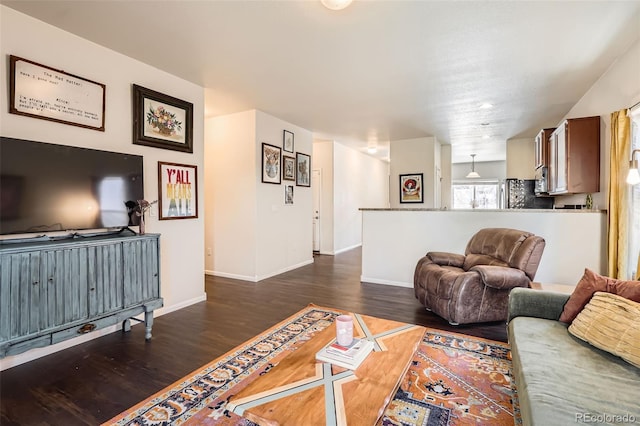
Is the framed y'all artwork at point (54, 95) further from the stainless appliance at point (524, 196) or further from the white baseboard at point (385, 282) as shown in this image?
the stainless appliance at point (524, 196)

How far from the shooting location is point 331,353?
67.1 inches

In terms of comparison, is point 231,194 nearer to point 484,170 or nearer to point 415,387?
point 415,387

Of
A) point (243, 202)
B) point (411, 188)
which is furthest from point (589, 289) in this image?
point (411, 188)

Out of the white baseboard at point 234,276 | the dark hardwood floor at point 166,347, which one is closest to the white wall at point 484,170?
the dark hardwood floor at point 166,347

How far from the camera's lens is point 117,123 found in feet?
9.91

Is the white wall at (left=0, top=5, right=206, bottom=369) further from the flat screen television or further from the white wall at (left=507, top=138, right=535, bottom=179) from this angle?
the white wall at (left=507, top=138, right=535, bottom=179)

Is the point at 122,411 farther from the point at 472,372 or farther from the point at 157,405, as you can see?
the point at 472,372

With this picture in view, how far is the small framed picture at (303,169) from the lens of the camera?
591cm

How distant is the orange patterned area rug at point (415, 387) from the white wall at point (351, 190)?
16.5ft

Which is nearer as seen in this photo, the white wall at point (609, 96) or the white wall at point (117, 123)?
the white wall at point (117, 123)

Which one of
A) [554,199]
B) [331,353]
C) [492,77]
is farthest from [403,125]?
[331,353]

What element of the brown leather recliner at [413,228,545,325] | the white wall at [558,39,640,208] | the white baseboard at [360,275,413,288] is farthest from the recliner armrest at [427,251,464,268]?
the white wall at [558,39,640,208]

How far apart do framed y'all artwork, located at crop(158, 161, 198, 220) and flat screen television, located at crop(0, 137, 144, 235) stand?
0.38 meters

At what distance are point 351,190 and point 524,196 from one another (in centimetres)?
387
